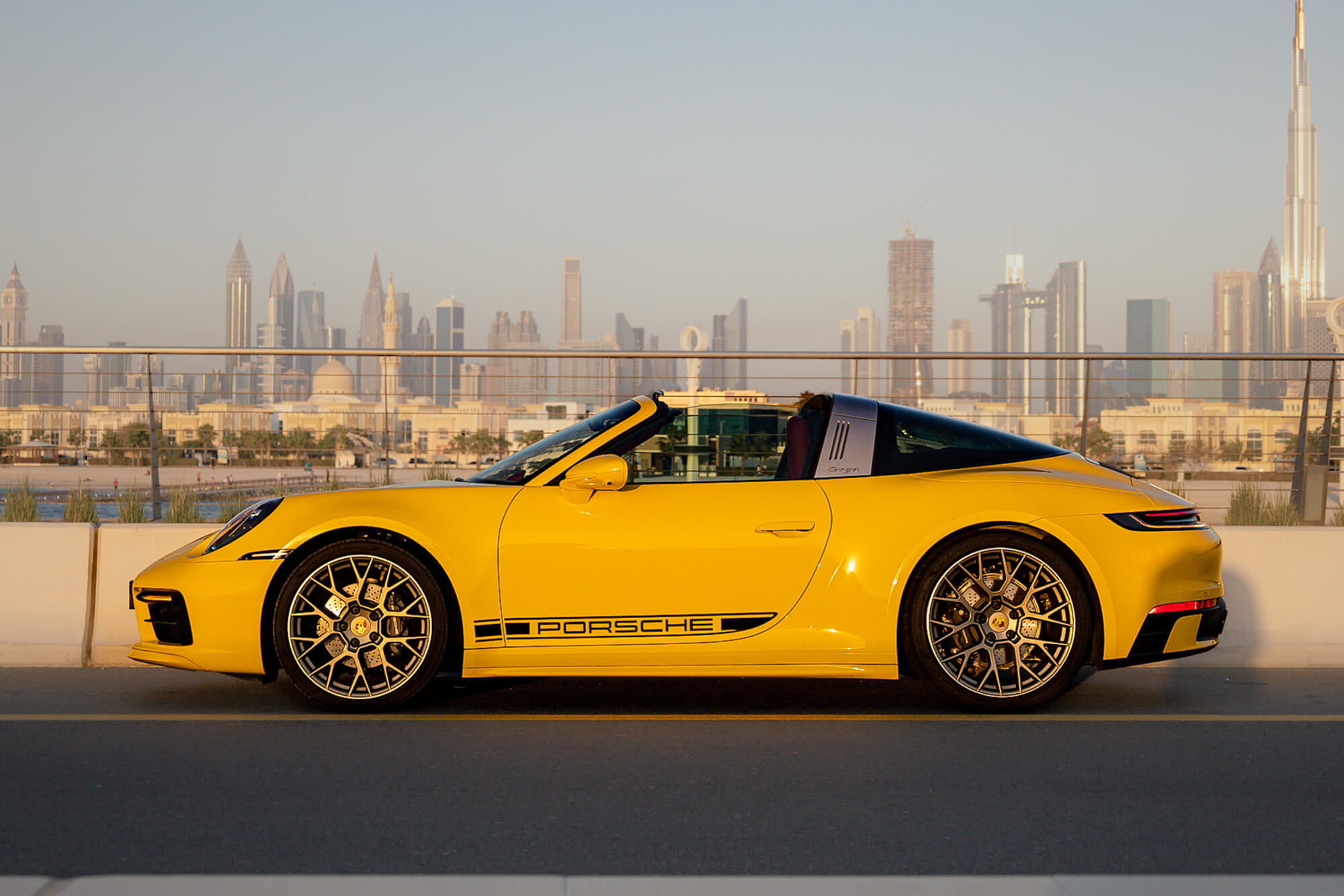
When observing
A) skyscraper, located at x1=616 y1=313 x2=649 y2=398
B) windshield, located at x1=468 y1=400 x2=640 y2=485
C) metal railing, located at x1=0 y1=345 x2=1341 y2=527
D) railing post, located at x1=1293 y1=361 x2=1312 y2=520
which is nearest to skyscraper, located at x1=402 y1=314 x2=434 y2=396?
metal railing, located at x1=0 y1=345 x2=1341 y2=527

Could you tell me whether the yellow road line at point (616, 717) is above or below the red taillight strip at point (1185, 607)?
below

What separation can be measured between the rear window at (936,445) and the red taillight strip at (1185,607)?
85 centimetres

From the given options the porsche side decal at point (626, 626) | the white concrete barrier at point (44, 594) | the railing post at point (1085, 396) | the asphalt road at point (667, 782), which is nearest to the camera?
the asphalt road at point (667, 782)

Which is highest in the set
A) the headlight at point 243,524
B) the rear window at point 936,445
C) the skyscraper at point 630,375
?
the skyscraper at point 630,375

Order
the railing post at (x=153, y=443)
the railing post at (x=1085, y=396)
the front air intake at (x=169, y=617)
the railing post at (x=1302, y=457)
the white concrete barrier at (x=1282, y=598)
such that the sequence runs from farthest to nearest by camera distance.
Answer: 1. the railing post at (x=1302, y=457)
2. the railing post at (x=1085, y=396)
3. the railing post at (x=153, y=443)
4. the white concrete barrier at (x=1282, y=598)
5. the front air intake at (x=169, y=617)

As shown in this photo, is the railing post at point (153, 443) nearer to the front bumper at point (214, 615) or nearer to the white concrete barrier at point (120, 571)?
the white concrete barrier at point (120, 571)

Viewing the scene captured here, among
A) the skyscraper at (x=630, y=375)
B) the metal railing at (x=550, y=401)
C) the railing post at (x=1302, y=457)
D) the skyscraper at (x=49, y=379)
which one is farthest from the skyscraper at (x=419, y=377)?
the railing post at (x=1302, y=457)

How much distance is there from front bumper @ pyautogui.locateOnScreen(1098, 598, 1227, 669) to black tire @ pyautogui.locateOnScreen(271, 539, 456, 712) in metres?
2.82

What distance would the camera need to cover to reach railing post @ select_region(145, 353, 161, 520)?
10.0 meters

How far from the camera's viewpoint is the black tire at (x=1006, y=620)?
5.19 m

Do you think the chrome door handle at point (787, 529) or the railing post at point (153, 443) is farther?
the railing post at point (153, 443)

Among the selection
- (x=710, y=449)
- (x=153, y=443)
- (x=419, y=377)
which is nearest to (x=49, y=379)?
(x=153, y=443)

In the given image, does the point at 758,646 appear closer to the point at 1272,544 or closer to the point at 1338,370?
the point at 1272,544

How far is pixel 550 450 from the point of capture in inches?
219
